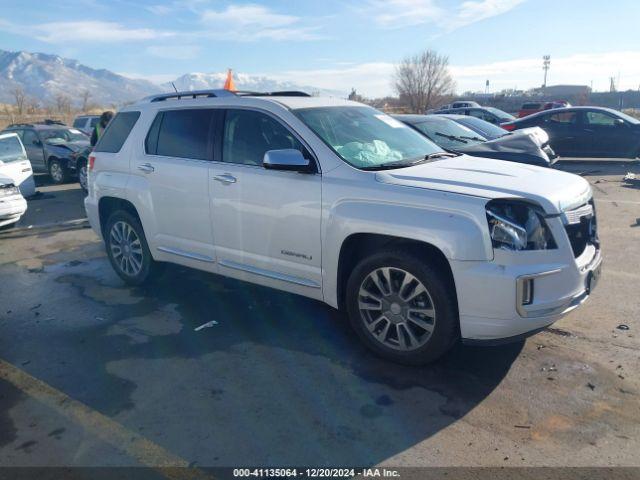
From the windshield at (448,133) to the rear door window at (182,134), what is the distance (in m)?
4.91

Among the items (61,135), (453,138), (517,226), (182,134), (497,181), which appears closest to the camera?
(517,226)

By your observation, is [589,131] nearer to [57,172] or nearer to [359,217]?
[359,217]

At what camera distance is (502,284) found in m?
3.26

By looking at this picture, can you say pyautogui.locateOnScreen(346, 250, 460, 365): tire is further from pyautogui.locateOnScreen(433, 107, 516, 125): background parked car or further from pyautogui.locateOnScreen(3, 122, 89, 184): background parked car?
pyautogui.locateOnScreen(433, 107, 516, 125): background parked car

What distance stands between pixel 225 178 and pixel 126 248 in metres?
1.86

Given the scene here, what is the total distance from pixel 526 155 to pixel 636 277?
11.5 ft

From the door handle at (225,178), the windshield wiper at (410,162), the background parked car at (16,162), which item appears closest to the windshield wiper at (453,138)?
the windshield wiper at (410,162)

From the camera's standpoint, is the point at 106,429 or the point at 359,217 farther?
the point at 359,217

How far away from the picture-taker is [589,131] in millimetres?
14242

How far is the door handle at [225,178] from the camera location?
449cm

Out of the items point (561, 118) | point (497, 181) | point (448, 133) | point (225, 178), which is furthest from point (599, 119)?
point (225, 178)

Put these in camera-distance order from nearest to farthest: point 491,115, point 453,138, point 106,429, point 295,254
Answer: point 106,429 < point 295,254 < point 453,138 < point 491,115

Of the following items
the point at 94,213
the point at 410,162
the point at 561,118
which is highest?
the point at 561,118

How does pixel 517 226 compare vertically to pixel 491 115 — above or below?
below
